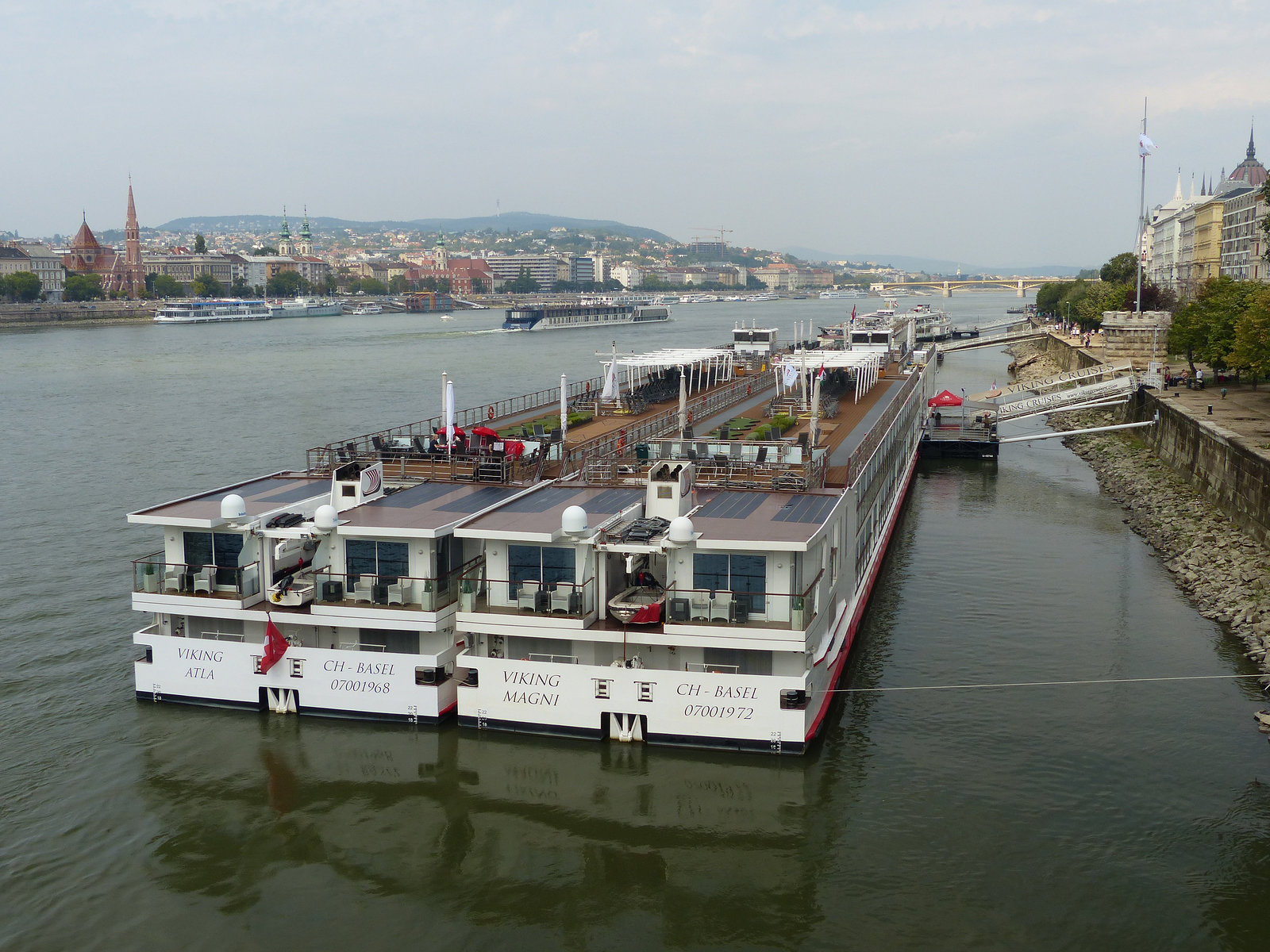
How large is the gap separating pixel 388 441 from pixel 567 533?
9.89 m

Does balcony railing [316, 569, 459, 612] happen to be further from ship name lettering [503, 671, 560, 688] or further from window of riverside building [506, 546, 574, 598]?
ship name lettering [503, 671, 560, 688]

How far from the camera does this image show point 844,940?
12.7 metres

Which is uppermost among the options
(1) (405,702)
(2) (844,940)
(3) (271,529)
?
(3) (271,529)

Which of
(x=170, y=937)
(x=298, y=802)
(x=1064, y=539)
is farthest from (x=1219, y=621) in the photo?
(x=170, y=937)

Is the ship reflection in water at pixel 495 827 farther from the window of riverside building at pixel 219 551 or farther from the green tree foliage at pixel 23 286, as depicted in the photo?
the green tree foliage at pixel 23 286

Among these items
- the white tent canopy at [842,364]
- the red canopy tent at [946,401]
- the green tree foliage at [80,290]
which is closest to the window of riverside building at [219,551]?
the white tent canopy at [842,364]

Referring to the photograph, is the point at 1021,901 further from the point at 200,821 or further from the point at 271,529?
the point at 271,529

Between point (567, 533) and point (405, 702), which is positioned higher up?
point (567, 533)

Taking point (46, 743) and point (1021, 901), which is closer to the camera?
point (1021, 901)

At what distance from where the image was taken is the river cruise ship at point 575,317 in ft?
481

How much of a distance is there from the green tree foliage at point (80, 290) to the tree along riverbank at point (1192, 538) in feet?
565

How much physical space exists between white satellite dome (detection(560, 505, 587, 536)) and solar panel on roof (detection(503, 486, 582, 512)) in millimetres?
2001

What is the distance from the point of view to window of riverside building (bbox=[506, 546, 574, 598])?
56.2ft

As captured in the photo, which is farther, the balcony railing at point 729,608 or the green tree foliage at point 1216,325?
the green tree foliage at point 1216,325
